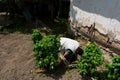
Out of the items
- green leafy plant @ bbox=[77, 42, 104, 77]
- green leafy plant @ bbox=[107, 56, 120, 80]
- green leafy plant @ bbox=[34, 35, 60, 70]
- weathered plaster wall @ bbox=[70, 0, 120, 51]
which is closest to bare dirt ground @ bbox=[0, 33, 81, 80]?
green leafy plant @ bbox=[34, 35, 60, 70]

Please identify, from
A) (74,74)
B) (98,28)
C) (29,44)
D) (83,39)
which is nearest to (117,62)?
(74,74)

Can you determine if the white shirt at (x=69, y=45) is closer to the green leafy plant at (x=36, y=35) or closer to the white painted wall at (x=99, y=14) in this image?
the green leafy plant at (x=36, y=35)

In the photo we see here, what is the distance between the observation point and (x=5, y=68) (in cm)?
742

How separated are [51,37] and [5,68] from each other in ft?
4.79

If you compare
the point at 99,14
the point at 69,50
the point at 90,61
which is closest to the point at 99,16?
the point at 99,14

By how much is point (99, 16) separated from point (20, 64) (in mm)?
2493

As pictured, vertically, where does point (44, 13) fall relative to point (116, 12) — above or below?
below

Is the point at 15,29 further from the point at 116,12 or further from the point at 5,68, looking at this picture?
the point at 116,12

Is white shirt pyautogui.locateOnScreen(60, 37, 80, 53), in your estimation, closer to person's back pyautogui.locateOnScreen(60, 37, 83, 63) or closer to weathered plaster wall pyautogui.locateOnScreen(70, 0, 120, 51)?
person's back pyautogui.locateOnScreen(60, 37, 83, 63)

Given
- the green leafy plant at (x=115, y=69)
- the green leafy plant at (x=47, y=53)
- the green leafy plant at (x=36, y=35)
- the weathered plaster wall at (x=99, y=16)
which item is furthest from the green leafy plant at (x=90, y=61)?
the green leafy plant at (x=36, y=35)

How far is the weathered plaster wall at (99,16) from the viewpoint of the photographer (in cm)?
732

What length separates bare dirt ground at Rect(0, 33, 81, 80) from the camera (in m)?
7.06

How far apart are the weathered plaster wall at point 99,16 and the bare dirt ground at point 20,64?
1.43 meters

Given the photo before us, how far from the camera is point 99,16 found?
7.80m
